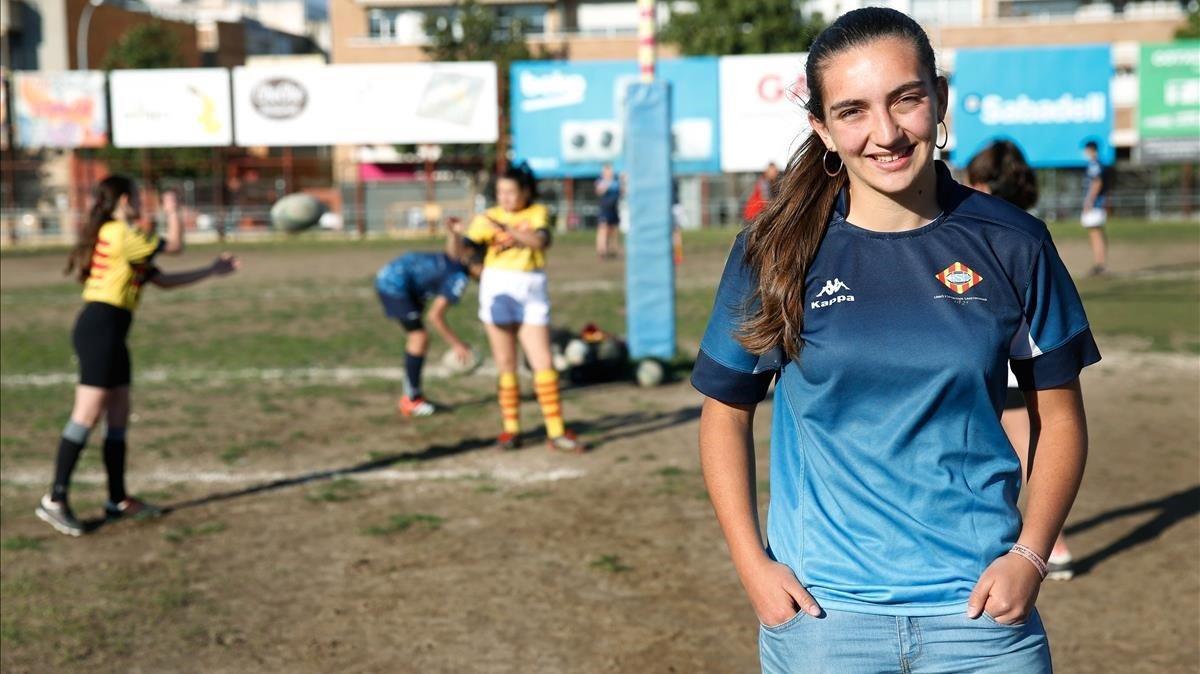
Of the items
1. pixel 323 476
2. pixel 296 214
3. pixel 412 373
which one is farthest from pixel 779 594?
pixel 296 214

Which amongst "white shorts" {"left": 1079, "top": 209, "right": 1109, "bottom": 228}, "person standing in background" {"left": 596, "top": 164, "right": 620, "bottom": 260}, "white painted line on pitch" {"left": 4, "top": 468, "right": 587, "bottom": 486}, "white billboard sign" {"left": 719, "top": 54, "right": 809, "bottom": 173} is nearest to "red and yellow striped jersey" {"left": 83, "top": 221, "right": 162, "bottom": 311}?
"white painted line on pitch" {"left": 4, "top": 468, "right": 587, "bottom": 486}

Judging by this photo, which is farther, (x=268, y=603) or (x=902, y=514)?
(x=268, y=603)

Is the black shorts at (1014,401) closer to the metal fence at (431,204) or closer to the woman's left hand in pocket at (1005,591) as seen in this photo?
the woman's left hand in pocket at (1005,591)

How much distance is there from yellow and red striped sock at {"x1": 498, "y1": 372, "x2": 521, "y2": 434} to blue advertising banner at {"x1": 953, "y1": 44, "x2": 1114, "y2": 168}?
102ft

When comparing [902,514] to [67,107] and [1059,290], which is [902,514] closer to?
[1059,290]

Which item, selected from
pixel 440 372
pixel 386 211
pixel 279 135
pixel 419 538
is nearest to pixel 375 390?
pixel 440 372

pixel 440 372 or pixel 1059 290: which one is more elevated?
pixel 1059 290

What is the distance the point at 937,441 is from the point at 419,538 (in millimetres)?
5113

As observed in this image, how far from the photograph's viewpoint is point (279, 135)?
3944 cm

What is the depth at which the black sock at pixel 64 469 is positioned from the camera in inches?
290

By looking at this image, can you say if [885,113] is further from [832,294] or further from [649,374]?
[649,374]

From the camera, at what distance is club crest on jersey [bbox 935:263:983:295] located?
2.42 meters

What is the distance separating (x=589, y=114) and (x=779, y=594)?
3722 centimetres

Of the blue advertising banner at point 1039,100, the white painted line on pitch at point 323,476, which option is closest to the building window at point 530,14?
the blue advertising banner at point 1039,100
